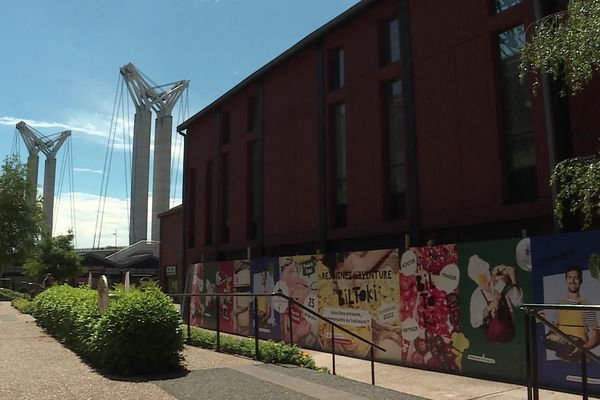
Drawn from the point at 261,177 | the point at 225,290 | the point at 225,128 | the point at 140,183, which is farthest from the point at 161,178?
the point at 225,290

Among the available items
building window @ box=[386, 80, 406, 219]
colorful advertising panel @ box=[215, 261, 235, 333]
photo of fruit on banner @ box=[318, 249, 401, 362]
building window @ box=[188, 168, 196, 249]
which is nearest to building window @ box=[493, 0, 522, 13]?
building window @ box=[386, 80, 406, 219]

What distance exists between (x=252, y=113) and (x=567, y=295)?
51.0 feet

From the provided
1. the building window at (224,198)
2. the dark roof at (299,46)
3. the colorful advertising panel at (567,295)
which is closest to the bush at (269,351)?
the colorful advertising panel at (567,295)

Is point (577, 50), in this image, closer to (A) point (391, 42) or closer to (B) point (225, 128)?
(A) point (391, 42)

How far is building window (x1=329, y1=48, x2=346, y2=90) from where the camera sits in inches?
678

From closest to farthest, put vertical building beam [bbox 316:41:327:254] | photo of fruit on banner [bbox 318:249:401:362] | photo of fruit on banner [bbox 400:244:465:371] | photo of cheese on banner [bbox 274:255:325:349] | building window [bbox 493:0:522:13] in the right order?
photo of fruit on banner [bbox 400:244:465:371]
building window [bbox 493:0:522:13]
photo of fruit on banner [bbox 318:249:401:362]
photo of cheese on banner [bbox 274:255:325:349]
vertical building beam [bbox 316:41:327:254]

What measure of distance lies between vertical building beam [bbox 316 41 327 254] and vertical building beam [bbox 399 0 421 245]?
11.8 ft

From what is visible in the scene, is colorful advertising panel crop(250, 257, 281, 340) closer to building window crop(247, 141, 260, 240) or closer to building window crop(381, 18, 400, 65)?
building window crop(247, 141, 260, 240)

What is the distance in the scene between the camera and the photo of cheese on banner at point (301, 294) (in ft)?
48.9

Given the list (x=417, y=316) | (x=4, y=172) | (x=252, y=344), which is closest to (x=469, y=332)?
(x=417, y=316)

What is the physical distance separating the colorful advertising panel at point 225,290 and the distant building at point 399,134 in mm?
1475

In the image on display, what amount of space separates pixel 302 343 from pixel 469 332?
19.3 ft

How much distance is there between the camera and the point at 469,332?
10.5 m

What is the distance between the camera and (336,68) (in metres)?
17.5
